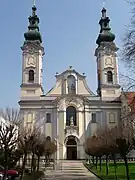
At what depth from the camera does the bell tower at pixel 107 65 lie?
62.2m

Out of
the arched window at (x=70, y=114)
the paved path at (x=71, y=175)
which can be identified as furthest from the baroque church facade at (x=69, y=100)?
the paved path at (x=71, y=175)

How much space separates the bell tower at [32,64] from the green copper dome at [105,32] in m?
12.1

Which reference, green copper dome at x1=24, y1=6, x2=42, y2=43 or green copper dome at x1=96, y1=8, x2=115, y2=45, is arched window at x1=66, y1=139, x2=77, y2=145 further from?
green copper dome at x1=24, y1=6, x2=42, y2=43

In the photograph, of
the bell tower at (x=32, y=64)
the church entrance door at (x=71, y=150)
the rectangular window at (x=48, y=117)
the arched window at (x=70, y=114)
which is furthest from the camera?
the bell tower at (x=32, y=64)

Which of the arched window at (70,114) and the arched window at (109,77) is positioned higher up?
the arched window at (109,77)

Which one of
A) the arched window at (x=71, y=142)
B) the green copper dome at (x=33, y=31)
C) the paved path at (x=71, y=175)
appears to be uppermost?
the green copper dome at (x=33, y=31)

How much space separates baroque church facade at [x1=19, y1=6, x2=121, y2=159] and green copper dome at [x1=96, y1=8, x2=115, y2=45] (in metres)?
0.20

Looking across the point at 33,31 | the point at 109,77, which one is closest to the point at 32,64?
the point at 33,31

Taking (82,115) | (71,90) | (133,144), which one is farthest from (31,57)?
(133,144)

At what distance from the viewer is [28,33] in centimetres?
6309

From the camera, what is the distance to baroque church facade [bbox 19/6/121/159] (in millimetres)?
59438

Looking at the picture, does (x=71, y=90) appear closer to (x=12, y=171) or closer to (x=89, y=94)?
(x=89, y=94)

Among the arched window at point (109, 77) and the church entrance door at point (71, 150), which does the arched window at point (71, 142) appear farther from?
the arched window at point (109, 77)

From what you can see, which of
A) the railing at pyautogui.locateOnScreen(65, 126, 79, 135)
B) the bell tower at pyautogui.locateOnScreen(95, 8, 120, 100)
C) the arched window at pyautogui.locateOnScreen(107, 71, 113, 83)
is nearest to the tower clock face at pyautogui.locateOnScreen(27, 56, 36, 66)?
the bell tower at pyautogui.locateOnScreen(95, 8, 120, 100)
